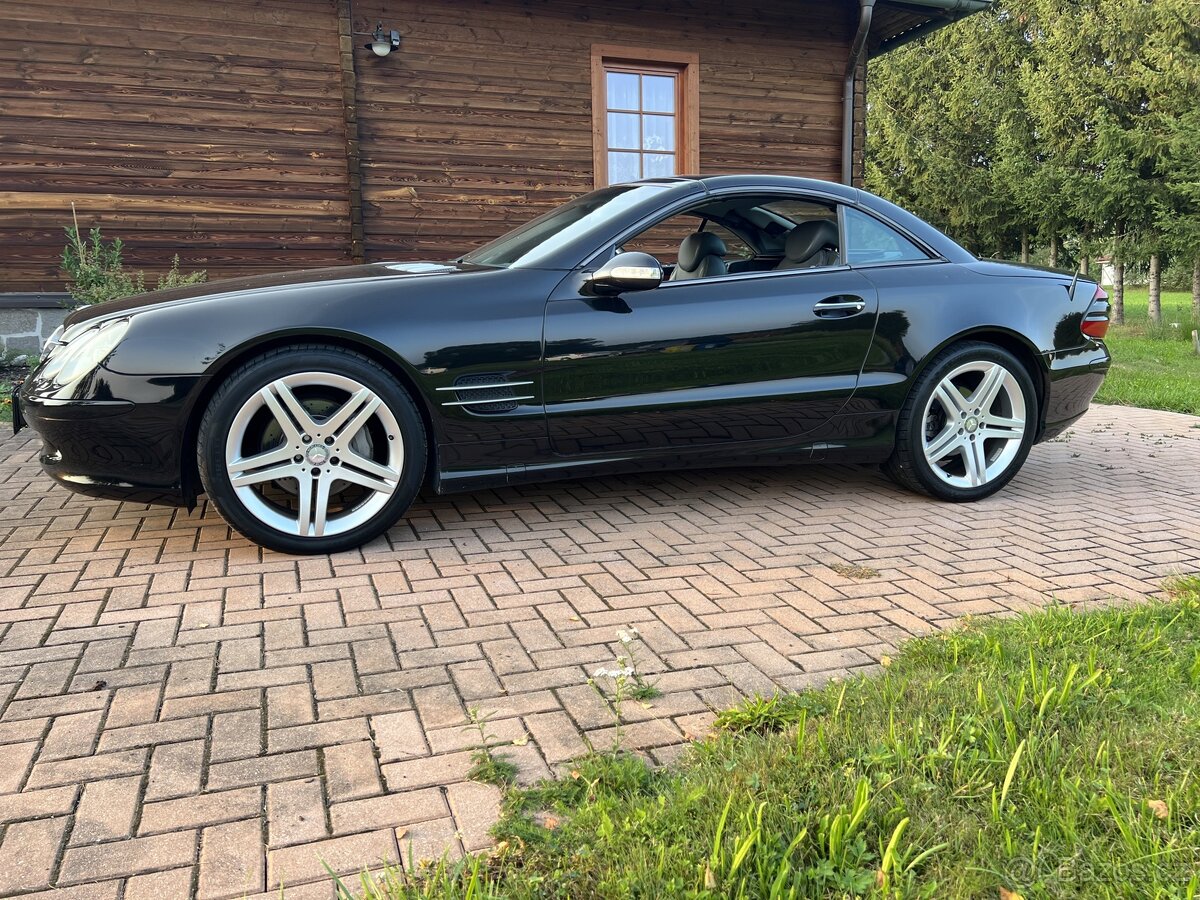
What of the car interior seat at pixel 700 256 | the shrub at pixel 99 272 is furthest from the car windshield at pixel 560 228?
the shrub at pixel 99 272

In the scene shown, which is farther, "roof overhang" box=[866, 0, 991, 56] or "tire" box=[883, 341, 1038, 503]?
"roof overhang" box=[866, 0, 991, 56]

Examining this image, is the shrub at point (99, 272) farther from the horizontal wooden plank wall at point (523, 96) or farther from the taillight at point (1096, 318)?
the taillight at point (1096, 318)

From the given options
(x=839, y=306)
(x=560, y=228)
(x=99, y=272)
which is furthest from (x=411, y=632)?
(x=99, y=272)

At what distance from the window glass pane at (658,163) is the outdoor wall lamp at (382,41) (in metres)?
2.72

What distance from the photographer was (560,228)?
418 cm

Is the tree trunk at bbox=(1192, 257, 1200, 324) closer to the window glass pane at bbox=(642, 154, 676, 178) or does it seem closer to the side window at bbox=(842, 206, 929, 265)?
the window glass pane at bbox=(642, 154, 676, 178)

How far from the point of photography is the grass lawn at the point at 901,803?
1.68m

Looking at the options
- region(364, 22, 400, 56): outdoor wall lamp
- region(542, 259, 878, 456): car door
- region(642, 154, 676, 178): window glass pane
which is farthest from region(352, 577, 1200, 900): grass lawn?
region(642, 154, 676, 178): window glass pane

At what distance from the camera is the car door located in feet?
12.4

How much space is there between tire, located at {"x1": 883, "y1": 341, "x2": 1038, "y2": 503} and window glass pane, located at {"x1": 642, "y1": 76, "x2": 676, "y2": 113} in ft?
20.2

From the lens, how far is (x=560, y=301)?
3760mm

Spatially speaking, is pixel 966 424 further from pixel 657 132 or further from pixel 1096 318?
pixel 657 132

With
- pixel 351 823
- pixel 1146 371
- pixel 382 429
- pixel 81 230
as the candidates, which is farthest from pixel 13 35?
pixel 1146 371

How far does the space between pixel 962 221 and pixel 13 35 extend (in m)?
22.8
